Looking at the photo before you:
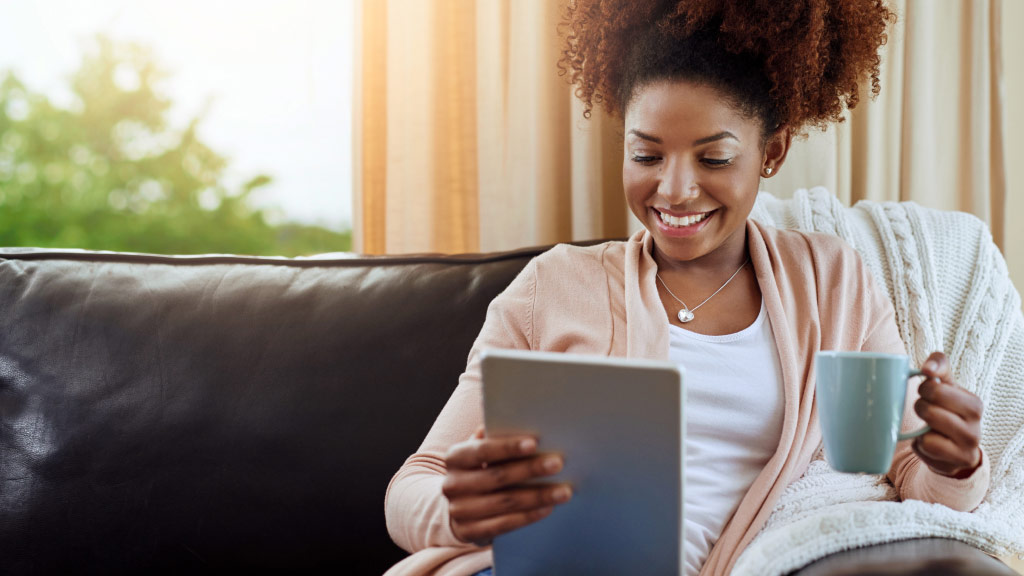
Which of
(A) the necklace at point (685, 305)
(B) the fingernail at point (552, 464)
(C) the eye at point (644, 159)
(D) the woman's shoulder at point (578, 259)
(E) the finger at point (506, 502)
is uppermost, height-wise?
(C) the eye at point (644, 159)

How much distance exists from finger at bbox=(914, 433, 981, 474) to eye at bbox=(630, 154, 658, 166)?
464mm

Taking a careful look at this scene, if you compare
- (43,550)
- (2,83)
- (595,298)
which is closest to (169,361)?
(43,550)

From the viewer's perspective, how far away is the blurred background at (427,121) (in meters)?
A: 1.71

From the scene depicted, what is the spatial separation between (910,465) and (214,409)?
101cm

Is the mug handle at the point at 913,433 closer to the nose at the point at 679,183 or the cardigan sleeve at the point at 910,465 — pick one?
the cardigan sleeve at the point at 910,465

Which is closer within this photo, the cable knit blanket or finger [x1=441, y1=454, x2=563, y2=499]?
finger [x1=441, y1=454, x2=563, y2=499]

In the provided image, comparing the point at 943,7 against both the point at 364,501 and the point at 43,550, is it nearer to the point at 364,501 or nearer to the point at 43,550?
the point at 364,501

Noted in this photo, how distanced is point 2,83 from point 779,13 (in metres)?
2.49

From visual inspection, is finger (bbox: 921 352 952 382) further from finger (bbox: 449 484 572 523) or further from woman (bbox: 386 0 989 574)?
finger (bbox: 449 484 572 523)

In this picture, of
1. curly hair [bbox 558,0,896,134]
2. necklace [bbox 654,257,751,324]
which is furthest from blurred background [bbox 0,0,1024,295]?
necklace [bbox 654,257,751,324]

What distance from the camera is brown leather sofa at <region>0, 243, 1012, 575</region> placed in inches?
50.6

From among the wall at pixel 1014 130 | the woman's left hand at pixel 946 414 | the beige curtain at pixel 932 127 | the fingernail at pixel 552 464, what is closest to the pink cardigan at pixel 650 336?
the woman's left hand at pixel 946 414

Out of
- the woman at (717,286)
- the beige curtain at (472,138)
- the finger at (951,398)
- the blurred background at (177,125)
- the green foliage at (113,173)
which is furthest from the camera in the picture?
the green foliage at (113,173)

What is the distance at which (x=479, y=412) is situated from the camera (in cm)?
105
